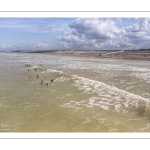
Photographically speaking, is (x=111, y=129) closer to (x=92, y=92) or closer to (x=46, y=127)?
(x=46, y=127)

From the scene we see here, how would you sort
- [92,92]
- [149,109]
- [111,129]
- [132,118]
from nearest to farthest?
[111,129]
[132,118]
[149,109]
[92,92]
